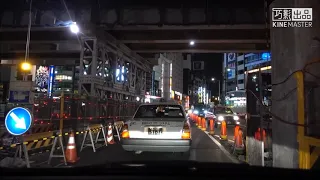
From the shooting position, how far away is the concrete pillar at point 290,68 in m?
5.71

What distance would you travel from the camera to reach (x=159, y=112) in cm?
941

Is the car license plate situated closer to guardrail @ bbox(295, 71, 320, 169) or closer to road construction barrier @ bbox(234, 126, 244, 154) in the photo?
road construction barrier @ bbox(234, 126, 244, 154)

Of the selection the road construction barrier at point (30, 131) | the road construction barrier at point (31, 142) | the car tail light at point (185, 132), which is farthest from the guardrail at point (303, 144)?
the road construction barrier at point (30, 131)

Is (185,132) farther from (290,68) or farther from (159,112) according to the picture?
(290,68)

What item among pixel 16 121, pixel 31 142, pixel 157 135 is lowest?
pixel 31 142

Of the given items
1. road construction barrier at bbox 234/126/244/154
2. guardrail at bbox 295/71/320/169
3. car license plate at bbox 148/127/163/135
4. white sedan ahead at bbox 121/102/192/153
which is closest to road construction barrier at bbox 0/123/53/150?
white sedan ahead at bbox 121/102/192/153

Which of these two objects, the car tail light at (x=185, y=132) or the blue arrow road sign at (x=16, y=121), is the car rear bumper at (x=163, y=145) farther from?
the blue arrow road sign at (x=16, y=121)

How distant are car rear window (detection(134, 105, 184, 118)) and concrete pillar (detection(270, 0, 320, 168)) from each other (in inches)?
125

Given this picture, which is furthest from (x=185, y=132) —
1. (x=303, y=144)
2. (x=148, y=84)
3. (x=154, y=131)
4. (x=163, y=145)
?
(x=148, y=84)

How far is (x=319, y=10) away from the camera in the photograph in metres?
5.85

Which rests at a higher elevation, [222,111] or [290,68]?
[290,68]
